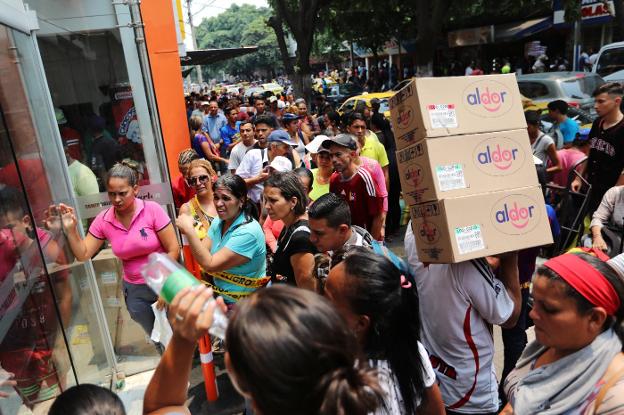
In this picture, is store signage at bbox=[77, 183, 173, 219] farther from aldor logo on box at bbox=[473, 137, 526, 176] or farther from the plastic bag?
aldor logo on box at bbox=[473, 137, 526, 176]

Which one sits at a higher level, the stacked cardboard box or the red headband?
the stacked cardboard box

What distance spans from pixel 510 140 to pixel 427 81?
45 cm

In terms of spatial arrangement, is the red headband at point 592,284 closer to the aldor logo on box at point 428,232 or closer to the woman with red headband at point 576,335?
the woman with red headband at point 576,335

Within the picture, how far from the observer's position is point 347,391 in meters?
1.11

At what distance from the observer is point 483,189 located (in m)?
1.98

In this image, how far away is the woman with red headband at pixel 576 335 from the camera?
5.07 feet

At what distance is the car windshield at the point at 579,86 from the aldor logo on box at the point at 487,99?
33.2 ft

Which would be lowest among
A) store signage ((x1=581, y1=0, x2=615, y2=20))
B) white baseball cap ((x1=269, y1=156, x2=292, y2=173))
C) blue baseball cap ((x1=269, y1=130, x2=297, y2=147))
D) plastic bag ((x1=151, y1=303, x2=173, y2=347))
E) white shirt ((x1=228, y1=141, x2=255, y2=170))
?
plastic bag ((x1=151, y1=303, x2=173, y2=347))

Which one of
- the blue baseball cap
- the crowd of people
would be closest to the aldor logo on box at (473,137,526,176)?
the crowd of people

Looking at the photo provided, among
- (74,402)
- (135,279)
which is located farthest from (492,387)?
(135,279)

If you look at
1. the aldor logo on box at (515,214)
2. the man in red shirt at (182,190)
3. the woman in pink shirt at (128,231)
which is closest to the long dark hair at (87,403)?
the aldor logo on box at (515,214)

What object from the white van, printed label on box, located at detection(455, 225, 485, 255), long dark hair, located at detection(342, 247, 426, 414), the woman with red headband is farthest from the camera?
the white van

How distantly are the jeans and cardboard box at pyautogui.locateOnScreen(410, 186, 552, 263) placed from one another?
2.16 m

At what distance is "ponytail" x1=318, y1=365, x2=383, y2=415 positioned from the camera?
3.62 feet
